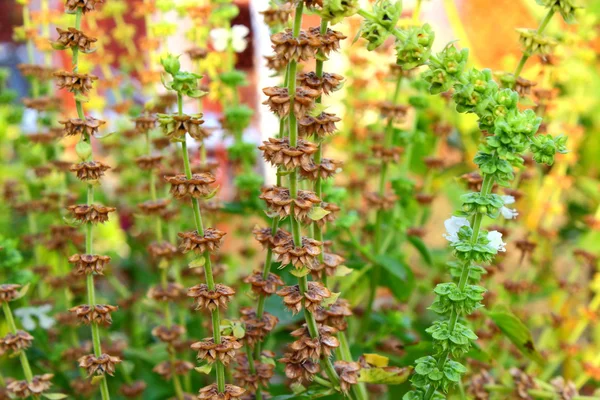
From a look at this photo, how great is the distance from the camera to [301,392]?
0.62m

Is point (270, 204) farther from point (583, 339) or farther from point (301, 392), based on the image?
point (583, 339)

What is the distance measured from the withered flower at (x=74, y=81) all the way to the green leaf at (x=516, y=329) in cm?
44

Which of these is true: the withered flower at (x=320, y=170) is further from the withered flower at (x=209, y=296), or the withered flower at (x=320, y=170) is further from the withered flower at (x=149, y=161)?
the withered flower at (x=149, y=161)

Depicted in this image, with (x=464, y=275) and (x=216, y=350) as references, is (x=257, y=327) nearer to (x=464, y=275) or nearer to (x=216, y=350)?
(x=216, y=350)

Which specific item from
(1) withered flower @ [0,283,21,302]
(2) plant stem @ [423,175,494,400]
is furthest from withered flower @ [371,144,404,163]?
(1) withered flower @ [0,283,21,302]

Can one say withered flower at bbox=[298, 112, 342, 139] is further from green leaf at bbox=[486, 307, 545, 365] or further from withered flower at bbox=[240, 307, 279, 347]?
green leaf at bbox=[486, 307, 545, 365]

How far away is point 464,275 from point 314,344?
0.13 meters

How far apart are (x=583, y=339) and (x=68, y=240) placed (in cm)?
104

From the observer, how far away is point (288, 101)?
48 centimetres

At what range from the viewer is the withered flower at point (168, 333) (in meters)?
0.72

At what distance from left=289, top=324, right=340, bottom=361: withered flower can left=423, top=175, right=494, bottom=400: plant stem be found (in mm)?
85

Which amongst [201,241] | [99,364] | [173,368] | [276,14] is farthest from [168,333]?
[276,14]

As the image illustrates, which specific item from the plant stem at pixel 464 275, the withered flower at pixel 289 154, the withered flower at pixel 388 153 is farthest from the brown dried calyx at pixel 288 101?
the withered flower at pixel 388 153

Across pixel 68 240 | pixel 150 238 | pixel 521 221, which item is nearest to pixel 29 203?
pixel 68 240
